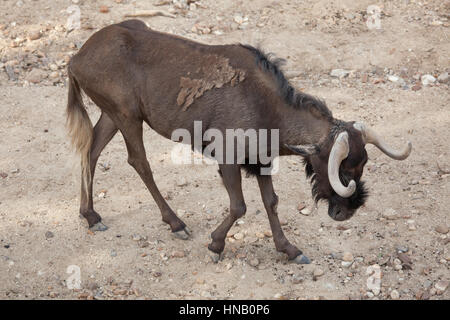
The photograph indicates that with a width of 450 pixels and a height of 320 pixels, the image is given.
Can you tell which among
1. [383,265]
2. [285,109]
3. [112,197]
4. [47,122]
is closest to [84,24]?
[47,122]

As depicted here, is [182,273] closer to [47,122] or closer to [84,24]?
[47,122]

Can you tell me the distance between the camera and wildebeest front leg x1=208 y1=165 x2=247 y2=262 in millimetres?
5941

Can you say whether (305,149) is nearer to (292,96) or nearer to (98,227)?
(292,96)

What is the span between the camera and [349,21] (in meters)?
10.7

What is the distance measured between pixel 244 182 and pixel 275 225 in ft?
4.63

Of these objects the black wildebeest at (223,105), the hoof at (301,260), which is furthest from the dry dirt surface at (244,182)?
the black wildebeest at (223,105)

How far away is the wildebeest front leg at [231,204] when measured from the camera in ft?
19.5

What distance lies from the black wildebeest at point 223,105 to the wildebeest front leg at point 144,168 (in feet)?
0.04

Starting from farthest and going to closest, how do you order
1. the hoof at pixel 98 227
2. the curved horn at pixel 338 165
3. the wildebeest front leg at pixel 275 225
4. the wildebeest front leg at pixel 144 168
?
the hoof at pixel 98 227 → the wildebeest front leg at pixel 144 168 → the wildebeest front leg at pixel 275 225 → the curved horn at pixel 338 165

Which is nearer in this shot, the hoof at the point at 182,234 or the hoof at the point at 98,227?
the hoof at the point at 182,234

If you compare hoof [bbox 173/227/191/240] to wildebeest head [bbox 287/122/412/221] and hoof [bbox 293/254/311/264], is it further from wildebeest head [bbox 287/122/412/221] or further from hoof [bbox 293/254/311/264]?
wildebeest head [bbox 287/122/412/221]

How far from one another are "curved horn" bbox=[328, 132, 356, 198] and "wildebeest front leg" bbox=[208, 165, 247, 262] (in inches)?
38.3

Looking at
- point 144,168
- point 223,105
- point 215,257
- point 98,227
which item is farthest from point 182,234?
point 223,105

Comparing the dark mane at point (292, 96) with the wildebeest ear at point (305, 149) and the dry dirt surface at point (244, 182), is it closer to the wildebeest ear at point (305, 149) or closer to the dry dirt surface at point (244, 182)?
the wildebeest ear at point (305, 149)
